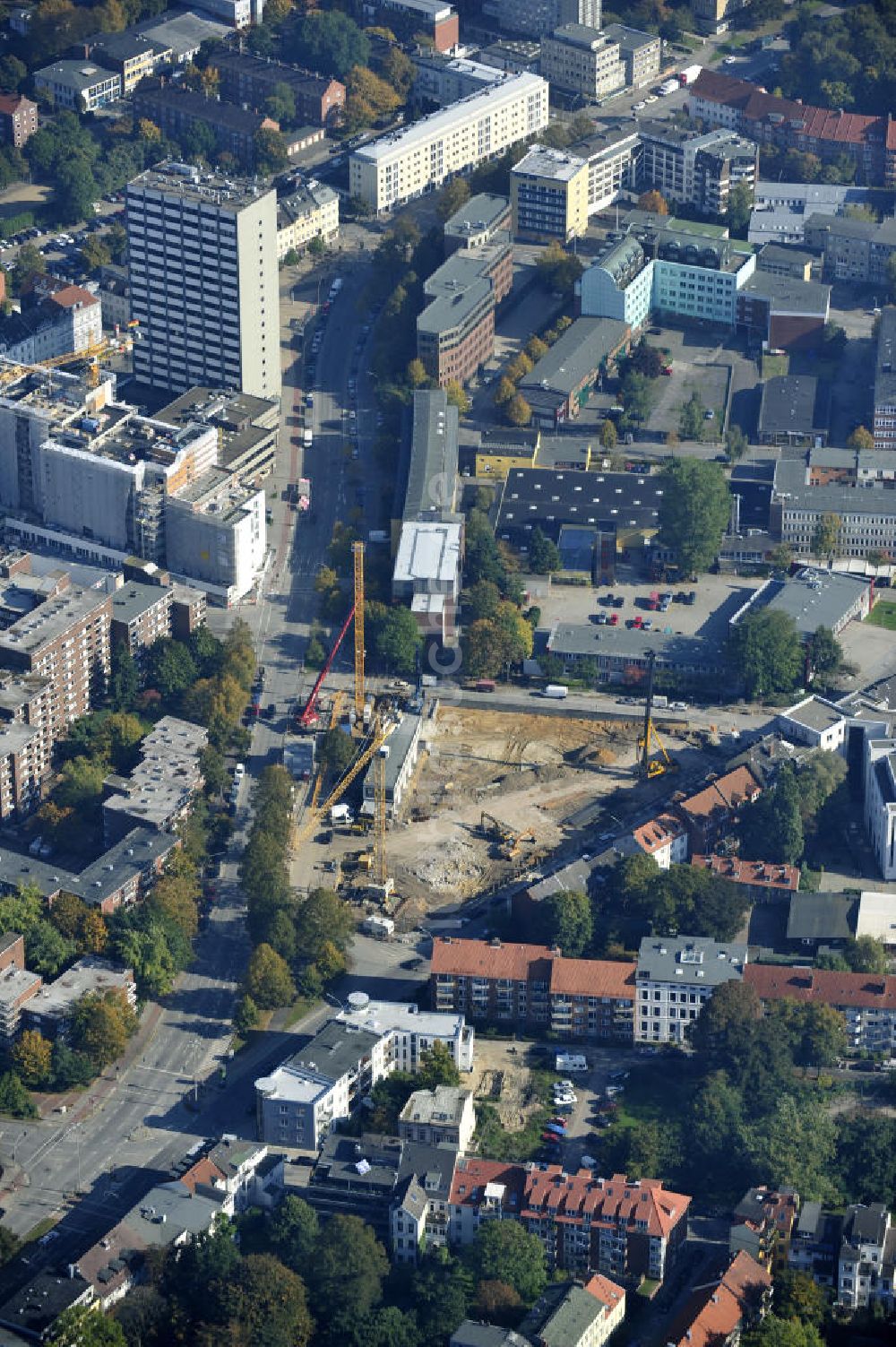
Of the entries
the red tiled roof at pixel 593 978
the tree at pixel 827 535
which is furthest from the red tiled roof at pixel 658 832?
the tree at pixel 827 535

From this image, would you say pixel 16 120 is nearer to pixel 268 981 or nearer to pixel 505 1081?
pixel 268 981

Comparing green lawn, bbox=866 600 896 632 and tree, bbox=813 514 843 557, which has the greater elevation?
tree, bbox=813 514 843 557

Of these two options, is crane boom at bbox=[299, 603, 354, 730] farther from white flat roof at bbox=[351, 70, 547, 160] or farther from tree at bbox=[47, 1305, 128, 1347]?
white flat roof at bbox=[351, 70, 547, 160]

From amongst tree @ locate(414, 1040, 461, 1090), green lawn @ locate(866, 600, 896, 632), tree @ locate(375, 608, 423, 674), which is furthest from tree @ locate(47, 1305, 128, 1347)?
green lawn @ locate(866, 600, 896, 632)

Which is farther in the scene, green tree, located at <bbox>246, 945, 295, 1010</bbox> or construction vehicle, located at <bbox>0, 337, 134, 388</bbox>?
construction vehicle, located at <bbox>0, 337, 134, 388</bbox>

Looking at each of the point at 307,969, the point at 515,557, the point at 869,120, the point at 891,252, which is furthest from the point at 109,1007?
the point at 869,120

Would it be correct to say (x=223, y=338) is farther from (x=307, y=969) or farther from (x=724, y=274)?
(x=307, y=969)
